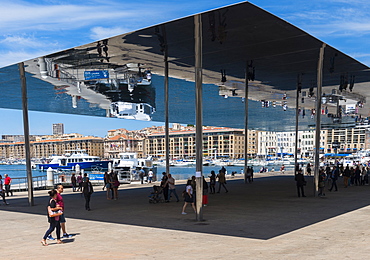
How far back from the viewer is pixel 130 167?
54.2 m

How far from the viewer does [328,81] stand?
27.8m

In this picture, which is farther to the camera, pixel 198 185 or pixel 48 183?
pixel 48 183

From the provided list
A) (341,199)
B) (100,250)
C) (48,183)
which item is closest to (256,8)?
(100,250)

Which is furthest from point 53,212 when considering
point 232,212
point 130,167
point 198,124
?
point 130,167

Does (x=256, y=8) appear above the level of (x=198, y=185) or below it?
above

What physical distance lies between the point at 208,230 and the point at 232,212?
3637 millimetres

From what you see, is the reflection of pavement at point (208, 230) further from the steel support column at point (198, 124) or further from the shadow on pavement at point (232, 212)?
the steel support column at point (198, 124)

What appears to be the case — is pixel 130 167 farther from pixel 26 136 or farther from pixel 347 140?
pixel 347 140

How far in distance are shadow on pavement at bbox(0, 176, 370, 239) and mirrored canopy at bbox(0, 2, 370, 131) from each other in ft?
21.6

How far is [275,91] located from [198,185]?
21.1 m

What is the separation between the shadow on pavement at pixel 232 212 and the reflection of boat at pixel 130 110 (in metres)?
14.7

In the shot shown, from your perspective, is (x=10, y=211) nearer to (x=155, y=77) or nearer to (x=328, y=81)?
(x=155, y=77)

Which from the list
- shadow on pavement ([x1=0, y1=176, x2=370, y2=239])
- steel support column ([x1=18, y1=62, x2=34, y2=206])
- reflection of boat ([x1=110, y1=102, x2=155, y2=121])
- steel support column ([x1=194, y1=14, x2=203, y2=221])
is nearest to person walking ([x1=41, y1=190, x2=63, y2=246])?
shadow on pavement ([x1=0, y1=176, x2=370, y2=239])

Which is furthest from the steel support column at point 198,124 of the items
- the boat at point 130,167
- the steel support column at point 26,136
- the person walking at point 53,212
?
the boat at point 130,167
